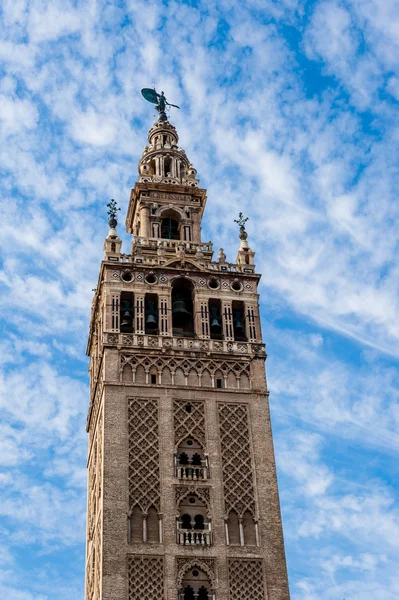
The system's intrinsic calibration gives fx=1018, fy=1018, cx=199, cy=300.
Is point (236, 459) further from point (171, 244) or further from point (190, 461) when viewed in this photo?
point (171, 244)

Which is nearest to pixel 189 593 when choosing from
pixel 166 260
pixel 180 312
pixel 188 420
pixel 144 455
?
pixel 144 455

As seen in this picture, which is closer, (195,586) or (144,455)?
(195,586)

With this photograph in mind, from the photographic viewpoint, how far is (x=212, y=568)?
3631cm

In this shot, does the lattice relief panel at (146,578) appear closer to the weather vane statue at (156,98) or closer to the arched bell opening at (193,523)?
the arched bell opening at (193,523)

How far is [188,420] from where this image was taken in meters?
40.0

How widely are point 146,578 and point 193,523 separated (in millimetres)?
2832

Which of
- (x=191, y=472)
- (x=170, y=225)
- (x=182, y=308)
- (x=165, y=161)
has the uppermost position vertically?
(x=165, y=161)

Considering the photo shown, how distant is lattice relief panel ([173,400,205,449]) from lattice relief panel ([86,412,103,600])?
3.05 meters

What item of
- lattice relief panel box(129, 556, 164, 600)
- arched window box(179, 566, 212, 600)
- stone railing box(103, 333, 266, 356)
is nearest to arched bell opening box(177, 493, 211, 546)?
arched window box(179, 566, 212, 600)

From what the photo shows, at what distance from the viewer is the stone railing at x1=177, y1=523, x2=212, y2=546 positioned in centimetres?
3669

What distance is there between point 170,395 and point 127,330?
4285 mm

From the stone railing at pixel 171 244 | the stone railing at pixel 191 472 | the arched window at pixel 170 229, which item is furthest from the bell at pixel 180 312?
the stone railing at pixel 191 472

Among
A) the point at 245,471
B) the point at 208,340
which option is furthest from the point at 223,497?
the point at 208,340

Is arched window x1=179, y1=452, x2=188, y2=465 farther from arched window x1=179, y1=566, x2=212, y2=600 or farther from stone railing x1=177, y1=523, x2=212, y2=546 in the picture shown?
arched window x1=179, y1=566, x2=212, y2=600
